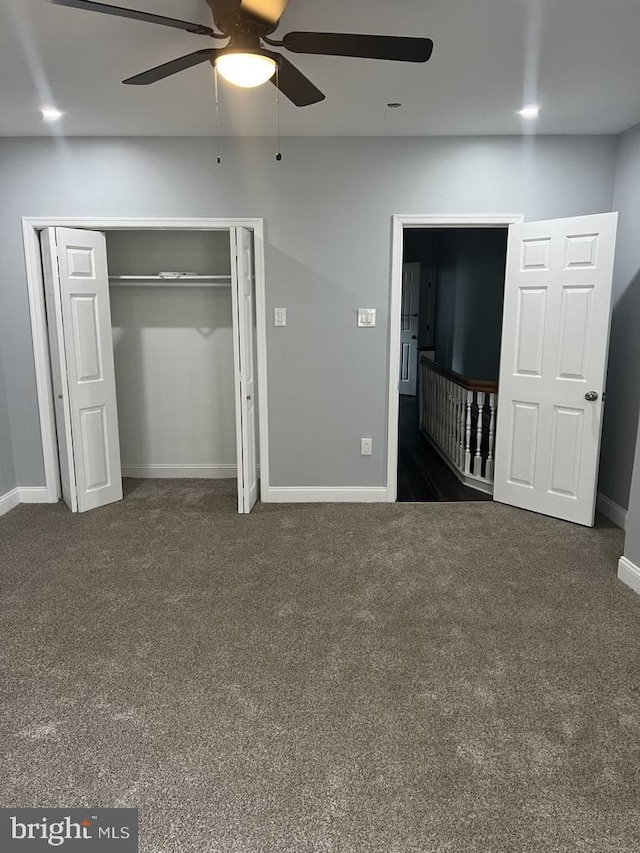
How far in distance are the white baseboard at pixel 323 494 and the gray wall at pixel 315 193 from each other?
960mm

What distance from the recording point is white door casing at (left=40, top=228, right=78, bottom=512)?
157 inches

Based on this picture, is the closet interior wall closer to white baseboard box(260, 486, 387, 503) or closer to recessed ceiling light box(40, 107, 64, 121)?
white baseboard box(260, 486, 387, 503)

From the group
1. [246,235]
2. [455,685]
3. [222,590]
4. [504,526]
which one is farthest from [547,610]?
[246,235]

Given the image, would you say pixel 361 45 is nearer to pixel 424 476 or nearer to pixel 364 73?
pixel 364 73

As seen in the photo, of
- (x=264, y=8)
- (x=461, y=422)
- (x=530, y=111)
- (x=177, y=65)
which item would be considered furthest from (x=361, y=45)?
(x=461, y=422)

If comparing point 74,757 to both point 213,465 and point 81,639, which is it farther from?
point 213,465

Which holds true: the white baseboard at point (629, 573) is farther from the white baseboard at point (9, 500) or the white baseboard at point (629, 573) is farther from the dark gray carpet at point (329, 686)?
the white baseboard at point (9, 500)

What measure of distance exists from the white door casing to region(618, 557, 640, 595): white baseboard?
358 centimetres

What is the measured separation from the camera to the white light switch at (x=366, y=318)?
13.9 feet

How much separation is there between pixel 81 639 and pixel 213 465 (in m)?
2.59

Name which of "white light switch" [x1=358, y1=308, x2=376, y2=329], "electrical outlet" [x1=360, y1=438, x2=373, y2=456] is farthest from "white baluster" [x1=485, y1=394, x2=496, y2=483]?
"white light switch" [x1=358, y1=308, x2=376, y2=329]

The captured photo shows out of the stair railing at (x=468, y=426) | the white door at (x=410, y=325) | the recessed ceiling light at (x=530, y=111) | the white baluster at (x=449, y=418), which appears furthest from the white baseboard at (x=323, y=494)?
the white door at (x=410, y=325)

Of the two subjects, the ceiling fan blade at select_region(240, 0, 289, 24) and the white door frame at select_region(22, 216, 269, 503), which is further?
the white door frame at select_region(22, 216, 269, 503)

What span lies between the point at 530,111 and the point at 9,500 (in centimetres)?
438
